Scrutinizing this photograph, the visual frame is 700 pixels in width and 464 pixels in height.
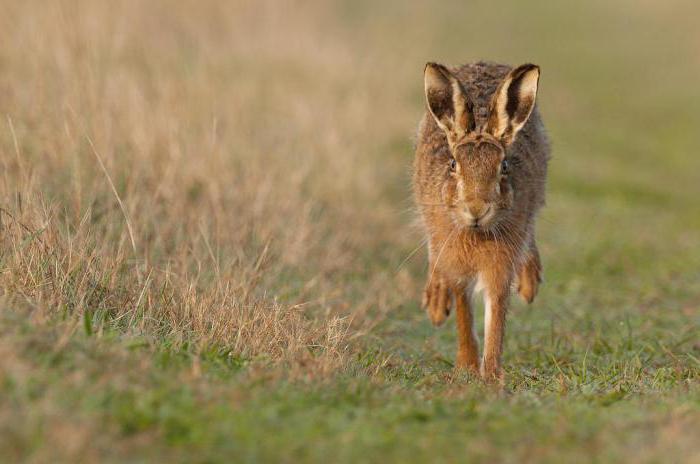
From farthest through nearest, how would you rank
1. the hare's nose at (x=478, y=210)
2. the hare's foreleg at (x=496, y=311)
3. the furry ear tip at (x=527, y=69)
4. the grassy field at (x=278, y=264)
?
the hare's foreleg at (x=496, y=311), the furry ear tip at (x=527, y=69), the hare's nose at (x=478, y=210), the grassy field at (x=278, y=264)

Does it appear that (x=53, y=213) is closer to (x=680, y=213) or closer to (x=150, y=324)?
(x=150, y=324)

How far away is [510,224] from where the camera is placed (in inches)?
225

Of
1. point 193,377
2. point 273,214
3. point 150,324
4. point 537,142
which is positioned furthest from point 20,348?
point 273,214

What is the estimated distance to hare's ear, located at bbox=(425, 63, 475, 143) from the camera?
559 cm

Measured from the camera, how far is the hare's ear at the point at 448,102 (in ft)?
18.3

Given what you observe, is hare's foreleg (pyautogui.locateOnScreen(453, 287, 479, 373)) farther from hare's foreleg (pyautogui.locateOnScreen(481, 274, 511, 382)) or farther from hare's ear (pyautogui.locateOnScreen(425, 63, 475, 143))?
hare's ear (pyautogui.locateOnScreen(425, 63, 475, 143))

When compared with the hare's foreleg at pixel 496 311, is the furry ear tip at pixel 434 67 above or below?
above

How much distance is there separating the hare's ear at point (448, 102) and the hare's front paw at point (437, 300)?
95 cm

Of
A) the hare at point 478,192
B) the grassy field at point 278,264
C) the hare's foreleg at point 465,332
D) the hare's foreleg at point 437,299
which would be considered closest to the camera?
the grassy field at point 278,264

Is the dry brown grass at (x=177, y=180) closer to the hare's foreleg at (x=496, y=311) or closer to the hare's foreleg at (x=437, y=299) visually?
the hare's foreleg at (x=437, y=299)

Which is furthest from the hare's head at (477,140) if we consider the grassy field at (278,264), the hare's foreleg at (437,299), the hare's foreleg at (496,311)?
the grassy field at (278,264)

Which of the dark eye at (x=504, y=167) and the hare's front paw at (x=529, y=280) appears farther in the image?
the hare's front paw at (x=529, y=280)

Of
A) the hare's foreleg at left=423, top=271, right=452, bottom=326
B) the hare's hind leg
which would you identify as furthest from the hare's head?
the hare's hind leg

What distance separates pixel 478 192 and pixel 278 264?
223 cm
